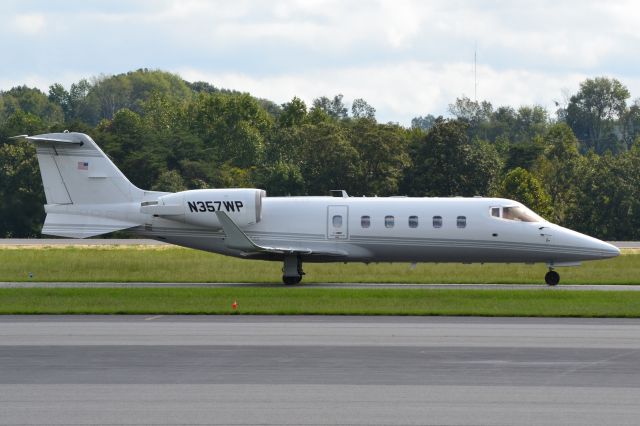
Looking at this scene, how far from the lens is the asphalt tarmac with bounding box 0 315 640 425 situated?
45.9ft

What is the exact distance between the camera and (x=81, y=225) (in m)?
36.8

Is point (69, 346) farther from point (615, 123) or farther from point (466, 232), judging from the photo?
point (615, 123)

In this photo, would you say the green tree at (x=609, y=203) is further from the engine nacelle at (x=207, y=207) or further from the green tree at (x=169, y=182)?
the engine nacelle at (x=207, y=207)

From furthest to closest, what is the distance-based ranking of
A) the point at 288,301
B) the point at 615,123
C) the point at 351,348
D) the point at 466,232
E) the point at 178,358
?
the point at 615,123, the point at 466,232, the point at 288,301, the point at 351,348, the point at 178,358

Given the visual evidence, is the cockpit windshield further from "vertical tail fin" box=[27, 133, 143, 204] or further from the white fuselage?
"vertical tail fin" box=[27, 133, 143, 204]

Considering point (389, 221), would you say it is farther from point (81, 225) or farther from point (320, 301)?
point (81, 225)

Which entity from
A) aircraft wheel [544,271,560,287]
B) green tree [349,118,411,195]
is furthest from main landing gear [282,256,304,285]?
green tree [349,118,411,195]

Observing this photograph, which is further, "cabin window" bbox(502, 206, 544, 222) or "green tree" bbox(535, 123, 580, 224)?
"green tree" bbox(535, 123, 580, 224)

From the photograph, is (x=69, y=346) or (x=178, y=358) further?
(x=69, y=346)

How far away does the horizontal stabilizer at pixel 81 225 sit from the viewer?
120ft

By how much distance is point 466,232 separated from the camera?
116ft

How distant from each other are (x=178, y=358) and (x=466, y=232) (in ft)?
59.9

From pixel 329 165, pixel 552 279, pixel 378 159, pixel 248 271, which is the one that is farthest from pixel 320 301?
pixel 378 159

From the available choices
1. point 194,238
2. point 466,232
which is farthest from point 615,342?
point 194,238
